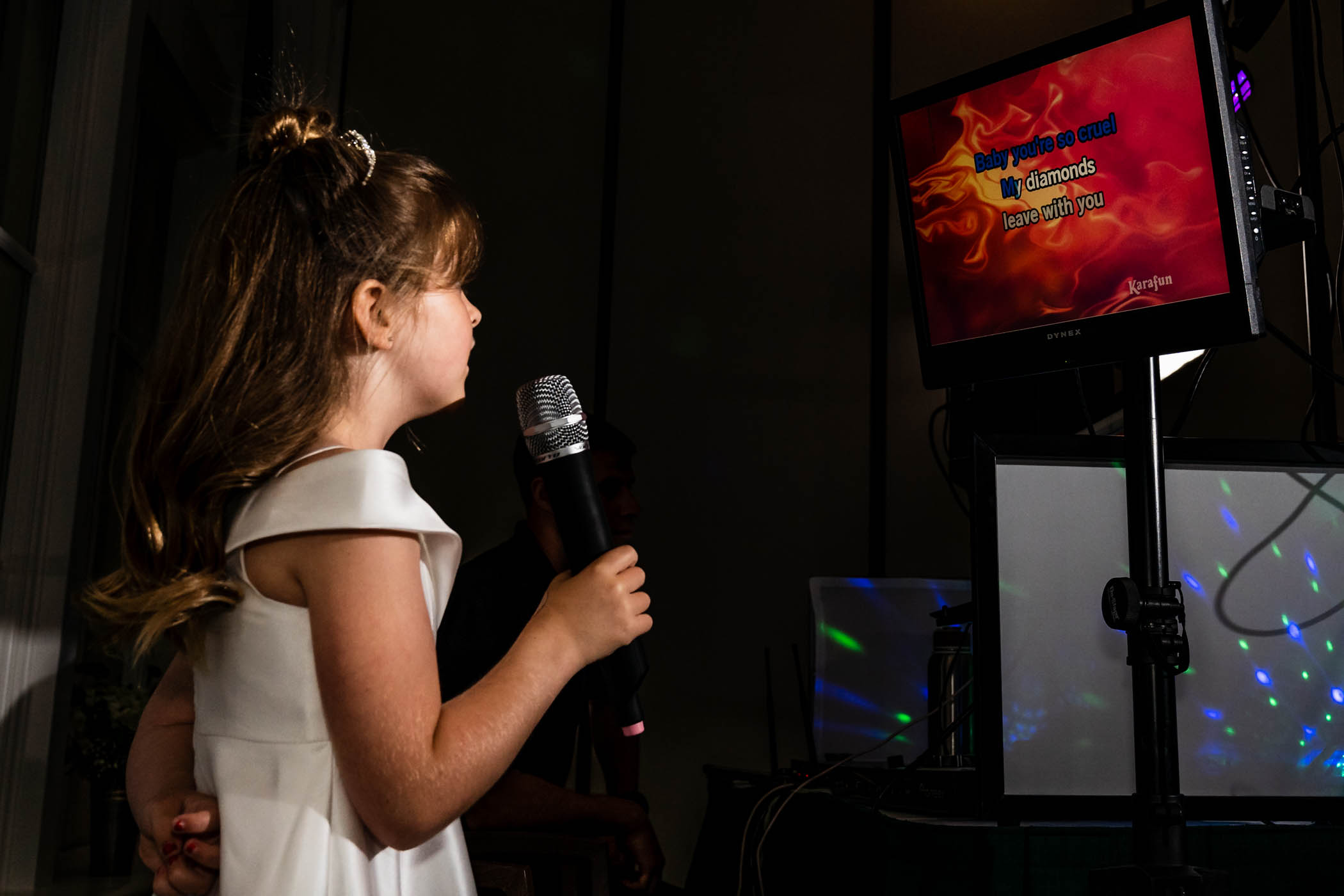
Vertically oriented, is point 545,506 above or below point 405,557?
above

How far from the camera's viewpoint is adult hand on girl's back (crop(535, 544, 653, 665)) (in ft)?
2.69

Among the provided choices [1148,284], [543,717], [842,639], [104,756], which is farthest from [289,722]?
[842,639]

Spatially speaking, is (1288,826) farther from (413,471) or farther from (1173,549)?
(413,471)

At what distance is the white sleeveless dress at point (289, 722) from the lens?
754mm

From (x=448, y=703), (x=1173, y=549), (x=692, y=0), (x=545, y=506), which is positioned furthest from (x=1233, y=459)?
(x=692, y=0)

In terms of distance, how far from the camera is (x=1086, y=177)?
1229mm

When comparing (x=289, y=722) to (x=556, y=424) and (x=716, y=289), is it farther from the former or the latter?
(x=716, y=289)

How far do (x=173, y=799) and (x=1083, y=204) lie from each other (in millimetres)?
1099

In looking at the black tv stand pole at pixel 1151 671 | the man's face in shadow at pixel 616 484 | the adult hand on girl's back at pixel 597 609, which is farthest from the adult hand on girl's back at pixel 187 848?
the man's face in shadow at pixel 616 484

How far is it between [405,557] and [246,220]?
316 mm

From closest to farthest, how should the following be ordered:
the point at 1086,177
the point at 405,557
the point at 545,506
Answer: the point at 405,557
the point at 1086,177
the point at 545,506

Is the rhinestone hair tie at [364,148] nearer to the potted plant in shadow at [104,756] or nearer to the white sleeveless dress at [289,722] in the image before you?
the white sleeveless dress at [289,722]

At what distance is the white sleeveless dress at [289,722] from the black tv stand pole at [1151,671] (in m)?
0.63

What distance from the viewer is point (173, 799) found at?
843 mm
